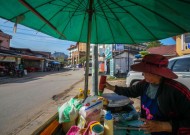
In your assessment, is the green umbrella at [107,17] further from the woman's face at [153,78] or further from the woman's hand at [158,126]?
the woman's hand at [158,126]

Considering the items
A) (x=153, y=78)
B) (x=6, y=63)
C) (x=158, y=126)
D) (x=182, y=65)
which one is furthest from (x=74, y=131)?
(x=6, y=63)

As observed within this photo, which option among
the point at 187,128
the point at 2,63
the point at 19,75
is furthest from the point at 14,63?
the point at 187,128

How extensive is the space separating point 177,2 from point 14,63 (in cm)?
2942

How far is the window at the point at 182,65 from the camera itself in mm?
6388

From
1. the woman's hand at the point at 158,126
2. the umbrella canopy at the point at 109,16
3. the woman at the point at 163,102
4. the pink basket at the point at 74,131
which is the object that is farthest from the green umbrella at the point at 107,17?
the woman's hand at the point at 158,126

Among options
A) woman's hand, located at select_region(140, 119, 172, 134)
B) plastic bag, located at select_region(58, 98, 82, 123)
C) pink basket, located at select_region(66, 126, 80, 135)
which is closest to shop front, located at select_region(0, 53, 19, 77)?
plastic bag, located at select_region(58, 98, 82, 123)

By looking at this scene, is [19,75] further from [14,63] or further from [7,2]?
[7,2]

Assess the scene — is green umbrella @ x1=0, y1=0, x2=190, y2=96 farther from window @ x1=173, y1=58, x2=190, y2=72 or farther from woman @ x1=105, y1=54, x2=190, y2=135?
window @ x1=173, y1=58, x2=190, y2=72

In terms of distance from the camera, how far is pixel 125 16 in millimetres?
2812

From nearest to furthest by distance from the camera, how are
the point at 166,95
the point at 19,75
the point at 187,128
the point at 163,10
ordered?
the point at 187,128, the point at 166,95, the point at 163,10, the point at 19,75

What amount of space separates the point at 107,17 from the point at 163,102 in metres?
1.81

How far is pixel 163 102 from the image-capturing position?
1.65m

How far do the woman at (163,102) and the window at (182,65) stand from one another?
517cm

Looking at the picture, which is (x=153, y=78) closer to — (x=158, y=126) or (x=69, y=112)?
(x=158, y=126)
